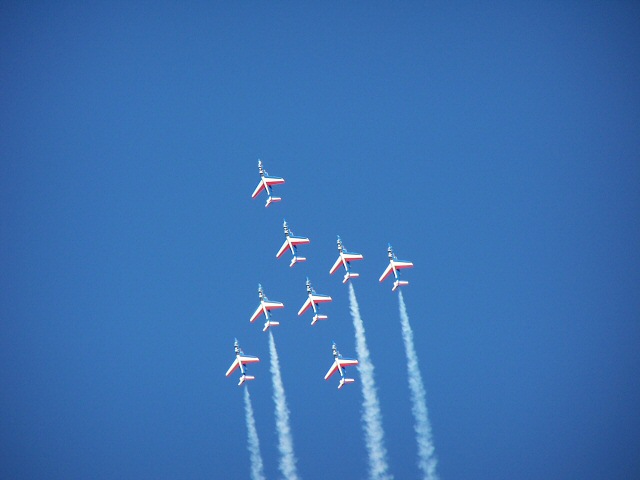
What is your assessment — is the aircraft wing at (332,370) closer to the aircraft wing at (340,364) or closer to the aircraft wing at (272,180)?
the aircraft wing at (340,364)

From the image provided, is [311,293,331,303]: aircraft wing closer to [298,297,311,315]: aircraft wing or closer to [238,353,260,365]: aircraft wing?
[298,297,311,315]: aircraft wing

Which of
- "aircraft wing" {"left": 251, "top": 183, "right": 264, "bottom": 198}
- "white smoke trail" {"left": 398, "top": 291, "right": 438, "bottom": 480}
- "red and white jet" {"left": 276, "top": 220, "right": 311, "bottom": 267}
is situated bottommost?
"white smoke trail" {"left": 398, "top": 291, "right": 438, "bottom": 480}

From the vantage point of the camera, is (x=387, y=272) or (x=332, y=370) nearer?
(x=332, y=370)

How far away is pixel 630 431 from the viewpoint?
364 ft

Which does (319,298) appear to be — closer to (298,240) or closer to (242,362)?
(298,240)

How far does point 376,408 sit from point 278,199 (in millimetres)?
26550

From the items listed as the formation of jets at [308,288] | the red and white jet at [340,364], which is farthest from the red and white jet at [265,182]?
the red and white jet at [340,364]

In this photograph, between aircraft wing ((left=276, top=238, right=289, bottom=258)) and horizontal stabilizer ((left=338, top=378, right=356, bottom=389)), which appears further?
aircraft wing ((left=276, top=238, right=289, bottom=258))

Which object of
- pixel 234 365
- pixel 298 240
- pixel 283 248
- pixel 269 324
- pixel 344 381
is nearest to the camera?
pixel 344 381

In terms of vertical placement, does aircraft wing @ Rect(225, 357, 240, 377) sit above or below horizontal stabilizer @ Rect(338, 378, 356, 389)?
above

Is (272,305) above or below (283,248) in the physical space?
below

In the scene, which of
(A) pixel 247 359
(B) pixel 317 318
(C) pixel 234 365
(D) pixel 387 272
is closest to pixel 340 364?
(B) pixel 317 318

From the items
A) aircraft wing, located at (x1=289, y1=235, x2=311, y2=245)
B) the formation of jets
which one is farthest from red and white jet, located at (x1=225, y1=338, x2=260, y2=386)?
aircraft wing, located at (x1=289, y1=235, x2=311, y2=245)

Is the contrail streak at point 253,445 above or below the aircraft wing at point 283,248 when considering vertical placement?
below
